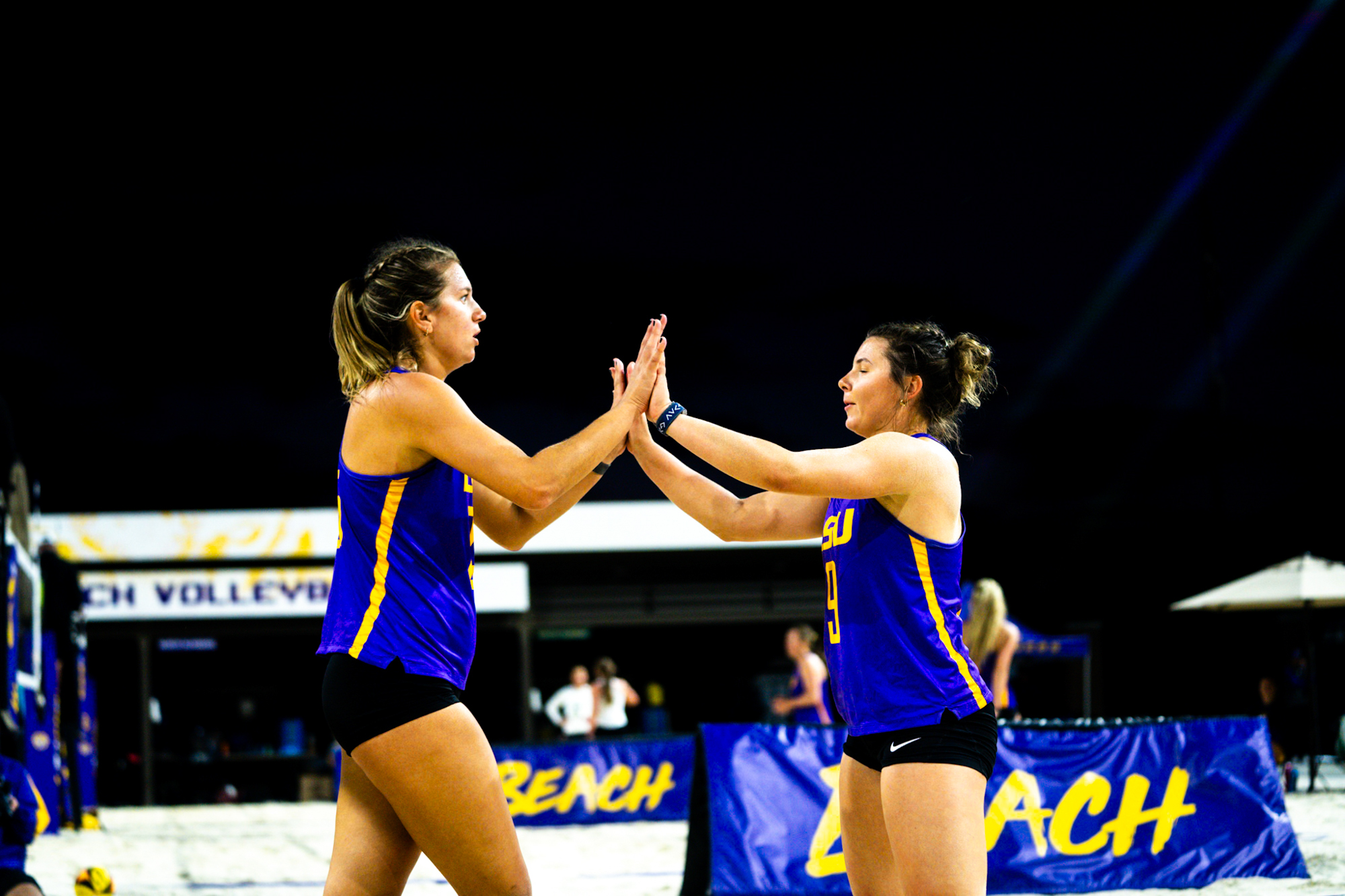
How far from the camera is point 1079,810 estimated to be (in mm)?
6594

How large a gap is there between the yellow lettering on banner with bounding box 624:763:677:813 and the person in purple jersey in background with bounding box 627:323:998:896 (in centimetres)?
825

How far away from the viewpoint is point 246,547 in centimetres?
1761

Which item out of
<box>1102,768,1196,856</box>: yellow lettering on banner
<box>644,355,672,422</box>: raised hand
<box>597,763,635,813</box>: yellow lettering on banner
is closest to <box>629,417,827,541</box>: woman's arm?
<box>644,355,672,422</box>: raised hand

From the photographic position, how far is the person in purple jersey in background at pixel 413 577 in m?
2.47

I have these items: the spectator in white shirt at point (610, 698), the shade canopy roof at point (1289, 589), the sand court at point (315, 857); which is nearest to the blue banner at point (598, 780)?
the sand court at point (315, 857)

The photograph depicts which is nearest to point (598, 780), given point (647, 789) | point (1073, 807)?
point (647, 789)

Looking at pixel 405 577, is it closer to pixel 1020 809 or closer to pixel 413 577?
pixel 413 577

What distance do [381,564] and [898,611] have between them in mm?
1304

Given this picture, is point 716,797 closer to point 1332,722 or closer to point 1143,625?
point 1332,722

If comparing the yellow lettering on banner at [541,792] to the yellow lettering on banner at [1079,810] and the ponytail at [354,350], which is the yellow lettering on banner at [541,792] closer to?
the yellow lettering on banner at [1079,810]

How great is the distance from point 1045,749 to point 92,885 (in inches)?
190

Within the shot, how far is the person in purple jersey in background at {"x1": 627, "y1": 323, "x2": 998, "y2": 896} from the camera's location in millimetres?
2824

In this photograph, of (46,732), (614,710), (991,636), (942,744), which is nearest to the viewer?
(942,744)

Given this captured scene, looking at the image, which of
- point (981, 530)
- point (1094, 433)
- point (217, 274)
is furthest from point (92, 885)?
point (1094, 433)
